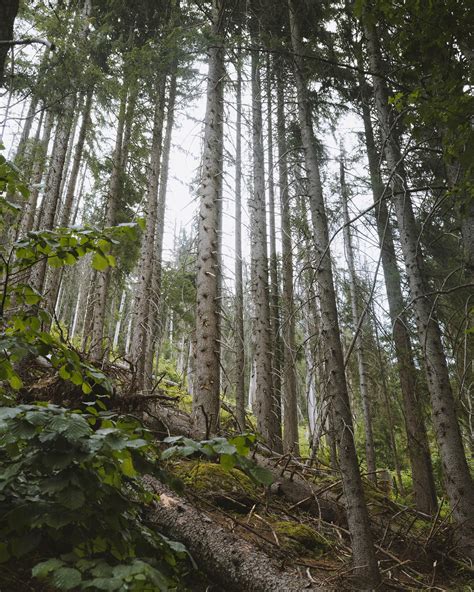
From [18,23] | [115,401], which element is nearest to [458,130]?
[115,401]

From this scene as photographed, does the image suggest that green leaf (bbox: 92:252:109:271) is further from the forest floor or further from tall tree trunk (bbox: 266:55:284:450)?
tall tree trunk (bbox: 266:55:284:450)

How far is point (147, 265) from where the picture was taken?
32.8 feet

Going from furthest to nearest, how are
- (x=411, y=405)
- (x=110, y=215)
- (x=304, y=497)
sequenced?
(x=110, y=215) → (x=411, y=405) → (x=304, y=497)

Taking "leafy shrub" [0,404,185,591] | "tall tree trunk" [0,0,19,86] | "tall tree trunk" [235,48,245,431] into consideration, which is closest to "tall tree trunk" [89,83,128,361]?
"tall tree trunk" [235,48,245,431]

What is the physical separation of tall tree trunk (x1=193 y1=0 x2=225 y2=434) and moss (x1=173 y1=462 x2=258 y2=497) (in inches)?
23.6

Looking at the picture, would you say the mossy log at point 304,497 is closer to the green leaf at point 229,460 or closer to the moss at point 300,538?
the moss at point 300,538

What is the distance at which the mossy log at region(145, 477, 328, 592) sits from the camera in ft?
7.91

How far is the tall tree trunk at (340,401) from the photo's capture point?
2900 mm

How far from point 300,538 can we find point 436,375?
308cm

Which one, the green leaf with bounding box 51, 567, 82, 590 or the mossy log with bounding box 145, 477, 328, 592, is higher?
the green leaf with bounding box 51, 567, 82, 590

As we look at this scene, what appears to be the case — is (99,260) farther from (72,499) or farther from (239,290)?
(239,290)

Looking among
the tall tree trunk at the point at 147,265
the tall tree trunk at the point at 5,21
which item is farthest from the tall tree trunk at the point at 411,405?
the tall tree trunk at the point at 5,21

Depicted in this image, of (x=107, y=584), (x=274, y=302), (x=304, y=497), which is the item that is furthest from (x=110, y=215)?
(x=107, y=584)

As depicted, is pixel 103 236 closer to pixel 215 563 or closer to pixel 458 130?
pixel 215 563
